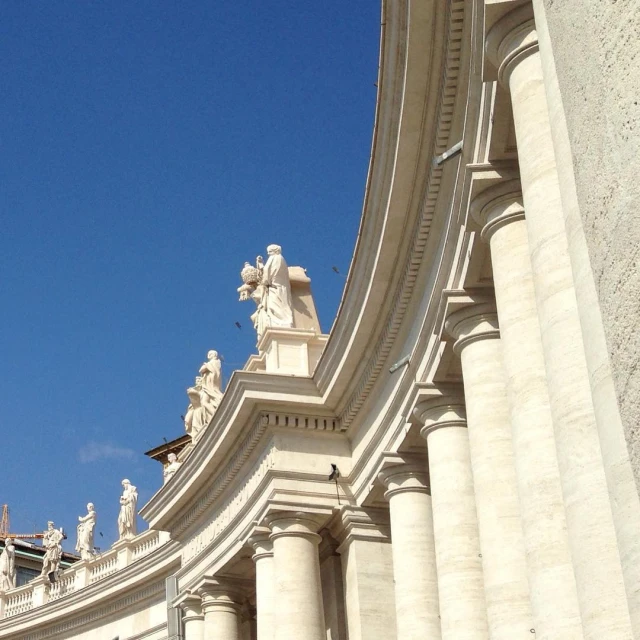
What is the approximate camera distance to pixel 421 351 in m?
33.6

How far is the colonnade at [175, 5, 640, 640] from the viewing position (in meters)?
15.8

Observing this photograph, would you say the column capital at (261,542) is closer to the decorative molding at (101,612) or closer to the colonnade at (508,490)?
the colonnade at (508,490)

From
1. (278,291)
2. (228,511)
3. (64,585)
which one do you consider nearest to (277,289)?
(278,291)

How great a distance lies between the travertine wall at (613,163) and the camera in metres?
6.11

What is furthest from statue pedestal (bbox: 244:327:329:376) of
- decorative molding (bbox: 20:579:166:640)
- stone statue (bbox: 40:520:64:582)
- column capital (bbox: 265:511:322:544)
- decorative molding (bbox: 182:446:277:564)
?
stone statue (bbox: 40:520:64:582)

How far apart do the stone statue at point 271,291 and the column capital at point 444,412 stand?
49.0 feet

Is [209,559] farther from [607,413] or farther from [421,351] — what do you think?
[607,413]

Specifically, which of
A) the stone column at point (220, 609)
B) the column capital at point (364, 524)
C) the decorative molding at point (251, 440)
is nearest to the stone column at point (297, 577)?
the column capital at point (364, 524)

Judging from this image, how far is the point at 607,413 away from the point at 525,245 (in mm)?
16527

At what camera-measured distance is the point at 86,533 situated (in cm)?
7488

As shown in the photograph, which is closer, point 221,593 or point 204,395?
point 221,593

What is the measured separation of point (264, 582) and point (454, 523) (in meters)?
13.7

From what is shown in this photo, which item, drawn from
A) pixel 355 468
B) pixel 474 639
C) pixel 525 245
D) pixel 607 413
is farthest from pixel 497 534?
pixel 607 413

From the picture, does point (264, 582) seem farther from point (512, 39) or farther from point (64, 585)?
point (64, 585)
